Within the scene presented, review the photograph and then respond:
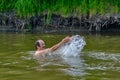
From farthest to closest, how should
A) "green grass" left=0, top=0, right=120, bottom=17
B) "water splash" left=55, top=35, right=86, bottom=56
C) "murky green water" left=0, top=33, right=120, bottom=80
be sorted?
1. "green grass" left=0, top=0, right=120, bottom=17
2. "water splash" left=55, top=35, right=86, bottom=56
3. "murky green water" left=0, top=33, right=120, bottom=80

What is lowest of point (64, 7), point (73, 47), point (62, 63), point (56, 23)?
point (62, 63)

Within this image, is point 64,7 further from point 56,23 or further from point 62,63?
point 62,63

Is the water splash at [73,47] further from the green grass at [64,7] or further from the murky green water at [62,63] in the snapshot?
the green grass at [64,7]

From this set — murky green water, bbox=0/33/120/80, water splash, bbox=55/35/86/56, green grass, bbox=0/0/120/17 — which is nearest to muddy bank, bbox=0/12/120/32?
green grass, bbox=0/0/120/17

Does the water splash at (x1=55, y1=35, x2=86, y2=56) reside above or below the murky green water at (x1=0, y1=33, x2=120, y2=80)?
above

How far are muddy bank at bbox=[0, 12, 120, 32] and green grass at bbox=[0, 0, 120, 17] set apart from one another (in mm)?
234

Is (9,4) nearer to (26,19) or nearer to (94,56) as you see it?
(26,19)

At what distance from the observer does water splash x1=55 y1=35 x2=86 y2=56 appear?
11942mm

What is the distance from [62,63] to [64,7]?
285 inches

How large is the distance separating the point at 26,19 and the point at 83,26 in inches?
100

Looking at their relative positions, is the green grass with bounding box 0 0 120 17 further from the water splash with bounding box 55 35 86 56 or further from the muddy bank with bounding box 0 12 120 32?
the water splash with bounding box 55 35 86 56

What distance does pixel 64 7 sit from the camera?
1802 cm

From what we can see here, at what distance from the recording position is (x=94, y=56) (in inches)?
476

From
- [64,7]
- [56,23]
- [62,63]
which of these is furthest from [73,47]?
[56,23]
